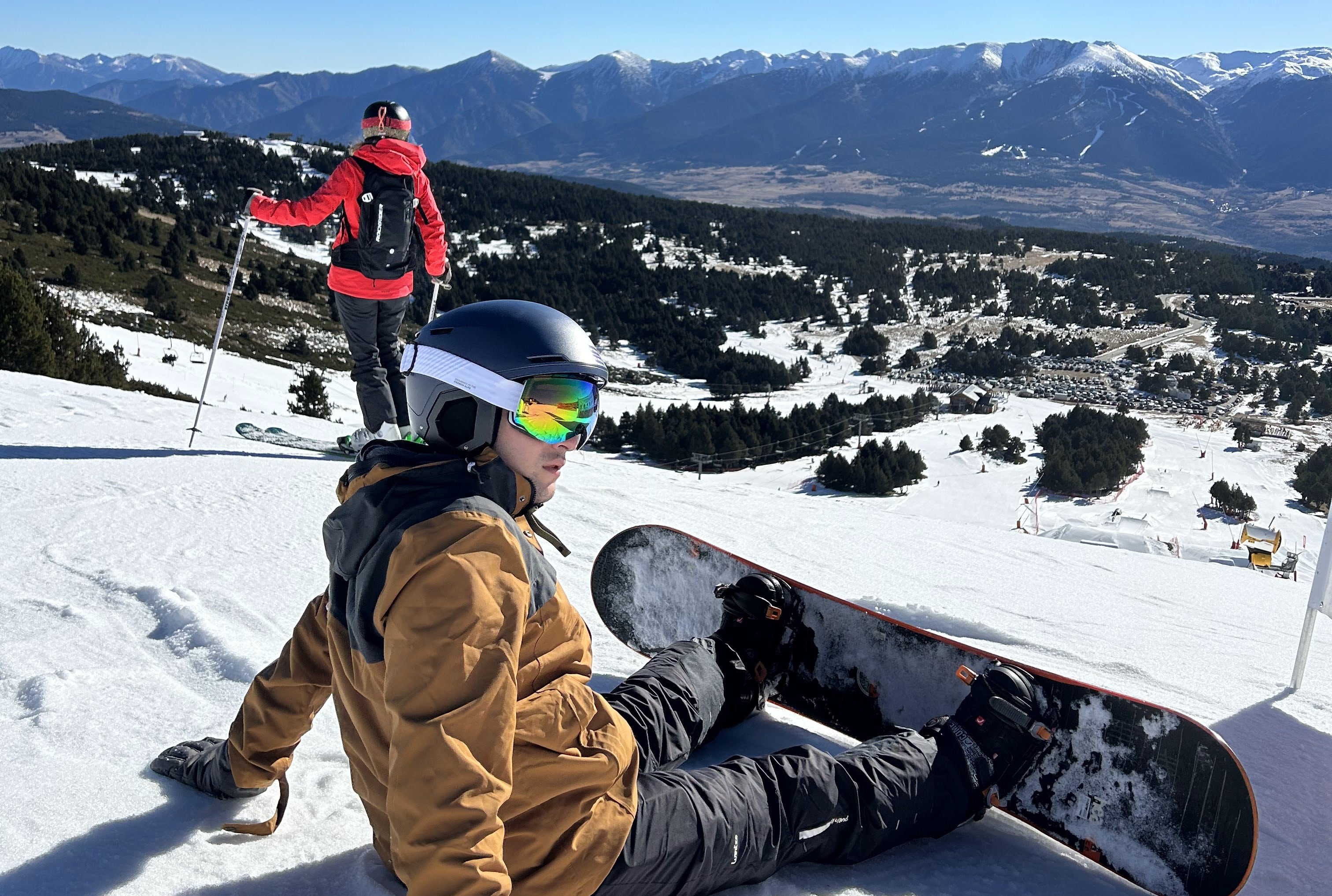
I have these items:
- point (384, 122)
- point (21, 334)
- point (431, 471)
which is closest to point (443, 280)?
point (384, 122)

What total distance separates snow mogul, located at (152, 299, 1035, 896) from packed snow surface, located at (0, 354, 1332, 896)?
0.50 feet

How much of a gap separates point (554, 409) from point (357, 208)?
3715mm

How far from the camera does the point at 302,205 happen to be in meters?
4.87

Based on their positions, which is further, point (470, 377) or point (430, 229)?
point (430, 229)

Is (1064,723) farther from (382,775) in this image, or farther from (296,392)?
(296,392)

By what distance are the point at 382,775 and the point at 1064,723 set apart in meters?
1.85

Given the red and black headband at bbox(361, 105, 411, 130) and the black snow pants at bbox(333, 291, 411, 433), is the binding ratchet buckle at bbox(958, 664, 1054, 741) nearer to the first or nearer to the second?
the black snow pants at bbox(333, 291, 411, 433)

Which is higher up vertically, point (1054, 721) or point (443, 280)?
point (443, 280)

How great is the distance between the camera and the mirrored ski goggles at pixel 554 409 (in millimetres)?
1805

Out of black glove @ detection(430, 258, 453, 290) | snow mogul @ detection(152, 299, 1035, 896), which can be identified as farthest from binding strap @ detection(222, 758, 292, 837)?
black glove @ detection(430, 258, 453, 290)

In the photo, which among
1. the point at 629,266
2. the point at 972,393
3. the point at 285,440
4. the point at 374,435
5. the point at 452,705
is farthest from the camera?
the point at 629,266

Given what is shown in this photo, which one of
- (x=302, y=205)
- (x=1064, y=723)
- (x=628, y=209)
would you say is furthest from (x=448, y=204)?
(x=1064, y=723)

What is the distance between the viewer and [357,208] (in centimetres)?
492

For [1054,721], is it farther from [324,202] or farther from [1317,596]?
[324,202]
